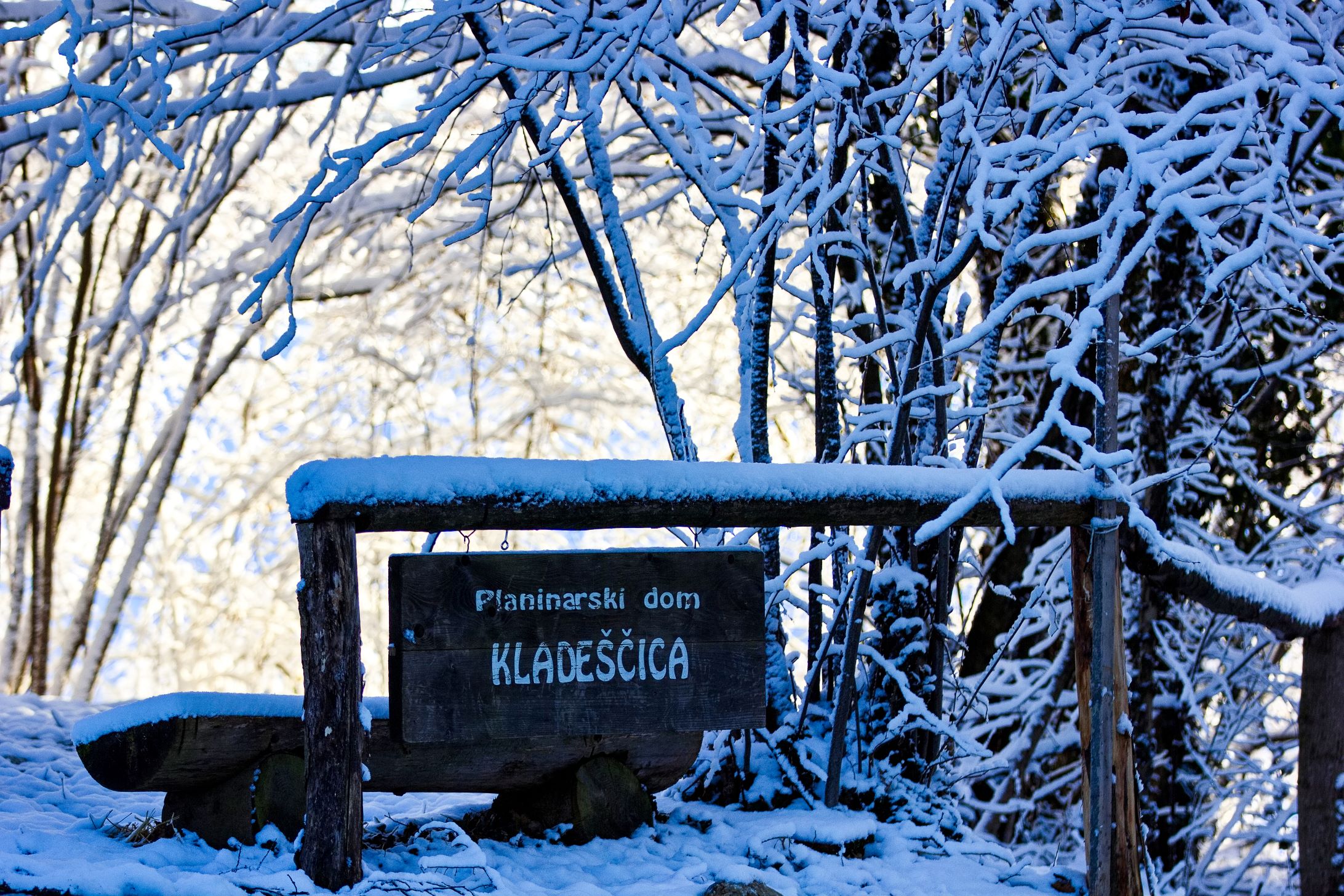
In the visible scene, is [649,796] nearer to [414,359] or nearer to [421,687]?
[421,687]

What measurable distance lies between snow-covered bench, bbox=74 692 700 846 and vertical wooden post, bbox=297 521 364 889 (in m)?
0.28

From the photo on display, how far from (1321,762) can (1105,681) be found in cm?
150

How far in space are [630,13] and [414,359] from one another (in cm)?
784

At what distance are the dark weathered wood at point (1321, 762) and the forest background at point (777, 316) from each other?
1048 mm

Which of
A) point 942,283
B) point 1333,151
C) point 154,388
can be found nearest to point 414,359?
point 154,388

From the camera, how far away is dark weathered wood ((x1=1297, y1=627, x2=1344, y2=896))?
4.23m

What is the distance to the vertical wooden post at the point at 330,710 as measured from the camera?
9.14ft

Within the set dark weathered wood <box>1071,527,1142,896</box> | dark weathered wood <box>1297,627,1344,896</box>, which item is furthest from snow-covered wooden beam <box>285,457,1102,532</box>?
dark weathered wood <box>1297,627,1344,896</box>

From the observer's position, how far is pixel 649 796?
3875 mm

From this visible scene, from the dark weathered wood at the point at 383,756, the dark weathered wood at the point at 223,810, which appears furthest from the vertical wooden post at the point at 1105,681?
the dark weathered wood at the point at 223,810

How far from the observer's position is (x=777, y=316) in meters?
6.29

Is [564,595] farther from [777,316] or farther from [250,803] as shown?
[777,316]

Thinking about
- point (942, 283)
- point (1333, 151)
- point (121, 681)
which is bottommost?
point (121, 681)

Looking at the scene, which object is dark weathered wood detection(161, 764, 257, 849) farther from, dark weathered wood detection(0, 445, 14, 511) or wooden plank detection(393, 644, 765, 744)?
dark weathered wood detection(0, 445, 14, 511)
